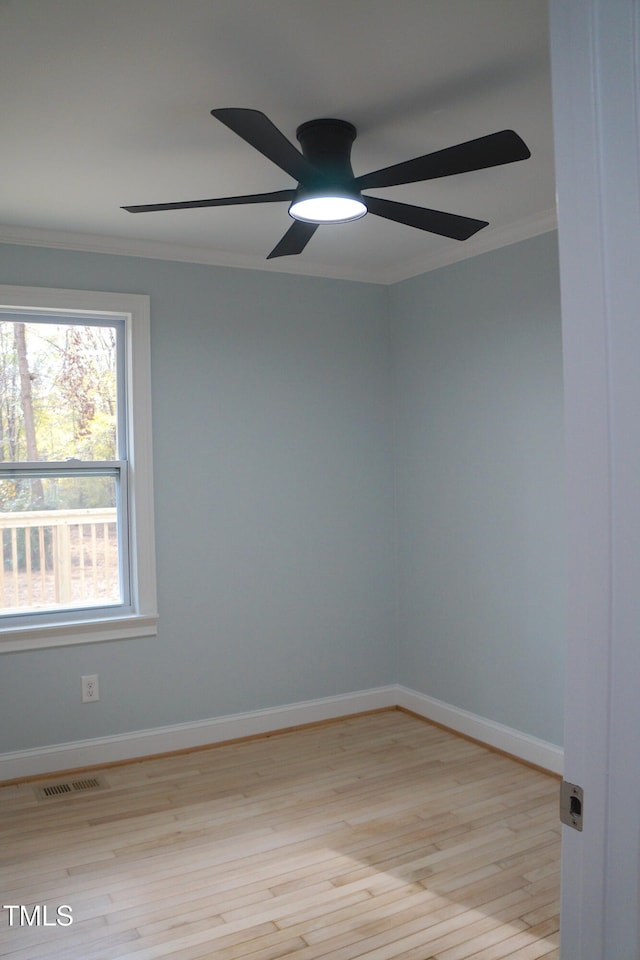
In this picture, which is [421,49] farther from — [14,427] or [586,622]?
[14,427]

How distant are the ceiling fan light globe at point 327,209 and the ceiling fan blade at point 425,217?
0.05 m

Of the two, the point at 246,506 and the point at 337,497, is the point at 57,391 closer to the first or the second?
the point at 246,506

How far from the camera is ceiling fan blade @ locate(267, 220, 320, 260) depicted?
2.71 m

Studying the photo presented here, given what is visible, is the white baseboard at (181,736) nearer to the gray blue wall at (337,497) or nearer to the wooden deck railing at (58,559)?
the gray blue wall at (337,497)

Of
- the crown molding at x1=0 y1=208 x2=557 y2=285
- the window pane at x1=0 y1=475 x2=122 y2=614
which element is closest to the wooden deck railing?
the window pane at x1=0 y1=475 x2=122 y2=614

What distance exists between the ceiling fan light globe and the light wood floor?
227 cm

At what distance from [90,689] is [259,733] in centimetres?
96

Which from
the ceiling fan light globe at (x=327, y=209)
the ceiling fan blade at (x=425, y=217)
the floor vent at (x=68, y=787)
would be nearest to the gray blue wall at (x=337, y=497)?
the floor vent at (x=68, y=787)

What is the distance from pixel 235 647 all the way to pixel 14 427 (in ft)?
5.22

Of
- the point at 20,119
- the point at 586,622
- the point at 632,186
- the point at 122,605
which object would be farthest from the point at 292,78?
the point at 122,605

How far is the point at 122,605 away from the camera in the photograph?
3.95 m

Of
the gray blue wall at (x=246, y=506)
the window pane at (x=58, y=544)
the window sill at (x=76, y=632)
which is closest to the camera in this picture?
the window sill at (x=76, y=632)

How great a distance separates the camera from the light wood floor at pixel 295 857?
239 centimetres

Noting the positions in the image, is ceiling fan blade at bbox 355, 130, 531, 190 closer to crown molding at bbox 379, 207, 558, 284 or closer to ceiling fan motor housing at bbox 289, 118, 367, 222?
ceiling fan motor housing at bbox 289, 118, 367, 222
